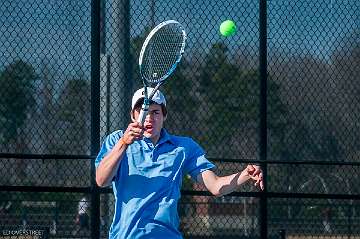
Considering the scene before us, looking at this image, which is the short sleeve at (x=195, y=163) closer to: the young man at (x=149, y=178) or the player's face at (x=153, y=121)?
the young man at (x=149, y=178)

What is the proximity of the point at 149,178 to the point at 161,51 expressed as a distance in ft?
3.67

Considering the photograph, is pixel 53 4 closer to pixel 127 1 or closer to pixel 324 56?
pixel 127 1

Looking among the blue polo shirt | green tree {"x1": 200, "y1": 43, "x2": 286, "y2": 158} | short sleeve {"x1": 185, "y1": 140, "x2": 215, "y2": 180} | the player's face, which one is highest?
green tree {"x1": 200, "y1": 43, "x2": 286, "y2": 158}

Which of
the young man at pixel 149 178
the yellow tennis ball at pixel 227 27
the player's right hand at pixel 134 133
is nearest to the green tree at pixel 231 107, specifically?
the yellow tennis ball at pixel 227 27

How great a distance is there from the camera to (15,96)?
8180 mm

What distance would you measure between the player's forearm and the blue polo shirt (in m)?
0.12

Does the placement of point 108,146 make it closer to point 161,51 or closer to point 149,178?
point 149,178

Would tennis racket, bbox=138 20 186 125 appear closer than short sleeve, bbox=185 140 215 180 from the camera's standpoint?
No

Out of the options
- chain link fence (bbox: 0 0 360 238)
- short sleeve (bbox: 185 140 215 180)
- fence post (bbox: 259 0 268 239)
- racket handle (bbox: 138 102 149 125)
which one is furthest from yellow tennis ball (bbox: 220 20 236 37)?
racket handle (bbox: 138 102 149 125)

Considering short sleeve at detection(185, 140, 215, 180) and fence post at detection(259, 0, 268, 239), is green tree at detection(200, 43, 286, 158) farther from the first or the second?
short sleeve at detection(185, 140, 215, 180)

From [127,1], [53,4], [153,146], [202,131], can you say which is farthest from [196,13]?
[202,131]

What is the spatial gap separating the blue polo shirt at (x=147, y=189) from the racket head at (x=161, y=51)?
470 millimetres

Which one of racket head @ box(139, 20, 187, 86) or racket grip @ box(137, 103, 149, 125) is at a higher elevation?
racket head @ box(139, 20, 187, 86)

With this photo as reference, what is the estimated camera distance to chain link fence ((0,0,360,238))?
717cm
